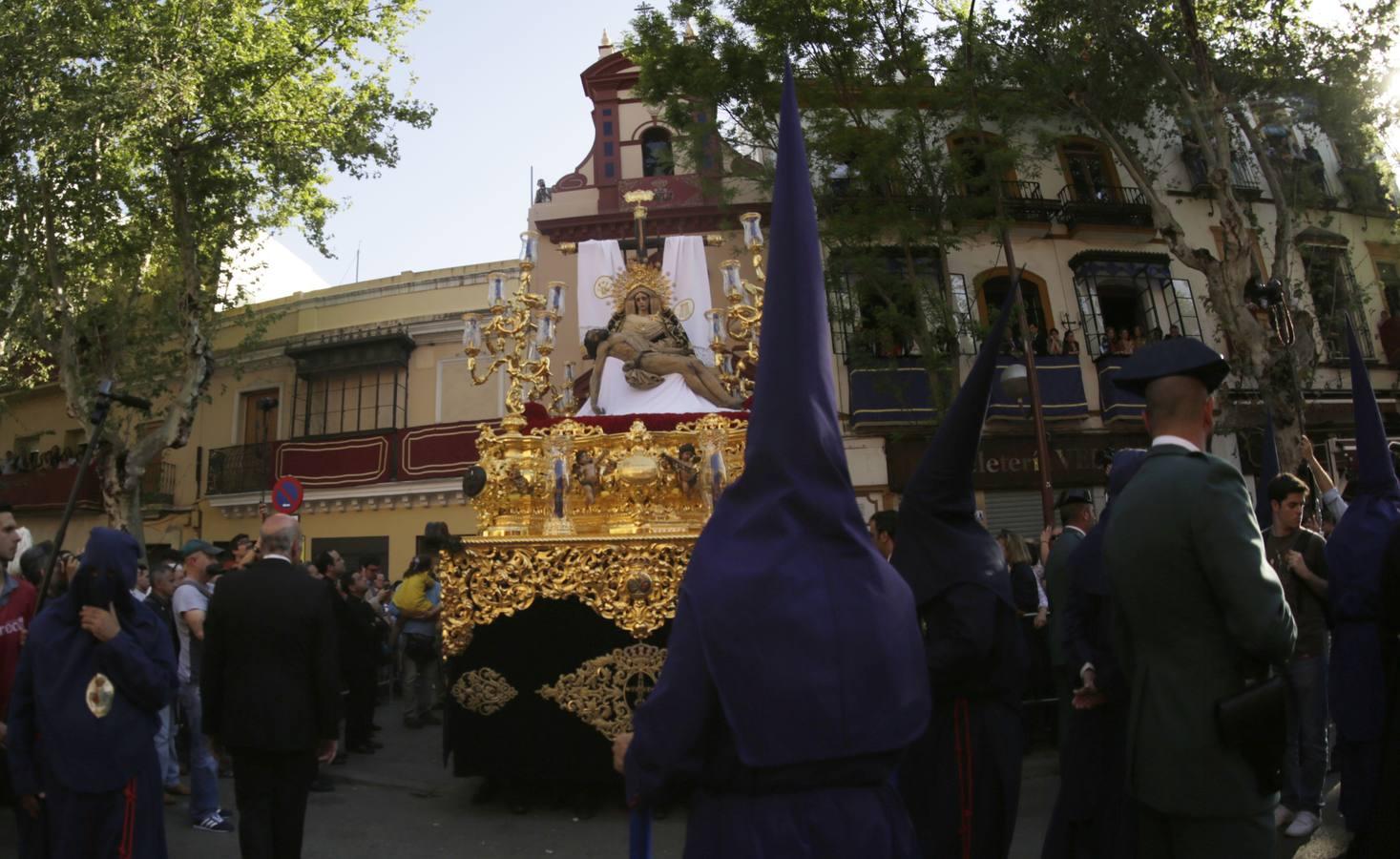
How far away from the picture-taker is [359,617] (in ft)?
27.5

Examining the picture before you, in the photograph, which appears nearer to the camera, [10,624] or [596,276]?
[10,624]

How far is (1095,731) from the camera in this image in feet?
11.8

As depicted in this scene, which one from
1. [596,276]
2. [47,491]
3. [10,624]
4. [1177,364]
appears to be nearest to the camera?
[1177,364]

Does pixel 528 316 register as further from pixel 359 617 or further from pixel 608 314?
pixel 359 617

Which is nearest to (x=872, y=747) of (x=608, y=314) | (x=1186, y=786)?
(x=1186, y=786)

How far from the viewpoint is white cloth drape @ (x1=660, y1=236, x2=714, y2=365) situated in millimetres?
9406

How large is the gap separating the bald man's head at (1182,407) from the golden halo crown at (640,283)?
663 centimetres

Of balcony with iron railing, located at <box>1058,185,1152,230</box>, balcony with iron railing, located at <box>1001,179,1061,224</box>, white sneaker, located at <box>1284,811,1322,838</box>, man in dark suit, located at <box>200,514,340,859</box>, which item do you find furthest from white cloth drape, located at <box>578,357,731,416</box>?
balcony with iron railing, located at <box>1058,185,1152,230</box>

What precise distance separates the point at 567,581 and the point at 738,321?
345cm

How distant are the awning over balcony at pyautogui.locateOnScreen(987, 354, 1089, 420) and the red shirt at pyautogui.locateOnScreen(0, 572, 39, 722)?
1520 cm

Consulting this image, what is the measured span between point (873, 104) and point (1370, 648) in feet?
37.7

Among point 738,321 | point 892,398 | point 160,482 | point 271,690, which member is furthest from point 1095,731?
point 160,482

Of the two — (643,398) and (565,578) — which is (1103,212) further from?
(565,578)

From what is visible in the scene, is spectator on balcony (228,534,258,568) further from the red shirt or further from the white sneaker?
the white sneaker
